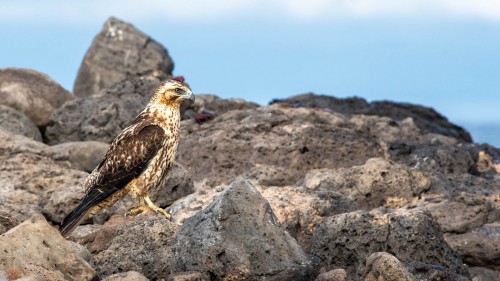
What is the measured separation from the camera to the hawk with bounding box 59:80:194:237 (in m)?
17.2

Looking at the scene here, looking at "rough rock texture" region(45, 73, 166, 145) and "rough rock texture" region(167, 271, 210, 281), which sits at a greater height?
"rough rock texture" region(167, 271, 210, 281)

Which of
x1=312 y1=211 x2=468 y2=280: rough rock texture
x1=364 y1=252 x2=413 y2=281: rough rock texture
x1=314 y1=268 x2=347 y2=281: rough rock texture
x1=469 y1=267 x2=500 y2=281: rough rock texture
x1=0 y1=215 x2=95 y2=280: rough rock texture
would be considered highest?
x1=364 y1=252 x2=413 y2=281: rough rock texture

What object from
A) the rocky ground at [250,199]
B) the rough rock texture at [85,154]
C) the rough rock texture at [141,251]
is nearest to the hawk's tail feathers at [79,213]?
the rocky ground at [250,199]

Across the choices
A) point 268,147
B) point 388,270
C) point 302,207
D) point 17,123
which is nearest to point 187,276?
point 388,270

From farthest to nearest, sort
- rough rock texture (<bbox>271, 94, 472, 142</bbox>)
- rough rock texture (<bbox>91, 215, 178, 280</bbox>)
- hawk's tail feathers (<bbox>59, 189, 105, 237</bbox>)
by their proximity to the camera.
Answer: rough rock texture (<bbox>271, 94, 472, 142</bbox>), hawk's tail feathers (<bbox>59, 189, 105, 237</bbox>), rough rock texture (<bbox>91, 215, 178, 280</bbox>)

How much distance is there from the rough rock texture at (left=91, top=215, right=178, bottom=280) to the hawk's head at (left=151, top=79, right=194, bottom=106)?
1988 millimetres

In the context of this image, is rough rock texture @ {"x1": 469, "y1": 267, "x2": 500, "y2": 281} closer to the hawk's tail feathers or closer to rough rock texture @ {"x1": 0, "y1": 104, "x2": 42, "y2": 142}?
the hawk's tail feathers

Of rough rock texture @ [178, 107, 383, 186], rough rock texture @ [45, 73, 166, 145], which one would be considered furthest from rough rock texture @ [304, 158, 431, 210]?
rough rock texture @ [45, 73, 166, 145]

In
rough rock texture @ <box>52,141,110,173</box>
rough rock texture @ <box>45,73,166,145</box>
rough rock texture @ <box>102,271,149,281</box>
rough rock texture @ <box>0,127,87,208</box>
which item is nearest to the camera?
rough rock texture @ <box>102,271,149,281</box>

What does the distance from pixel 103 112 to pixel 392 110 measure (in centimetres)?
1409

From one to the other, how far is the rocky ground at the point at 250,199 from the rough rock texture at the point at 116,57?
11.7m

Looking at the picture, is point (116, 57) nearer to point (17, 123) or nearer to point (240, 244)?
point (17, 123)

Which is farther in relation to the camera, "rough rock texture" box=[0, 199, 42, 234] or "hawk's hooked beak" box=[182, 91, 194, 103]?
"rough rock texture" box=[0, 199, 42, 234]

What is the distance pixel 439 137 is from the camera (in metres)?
33.9
